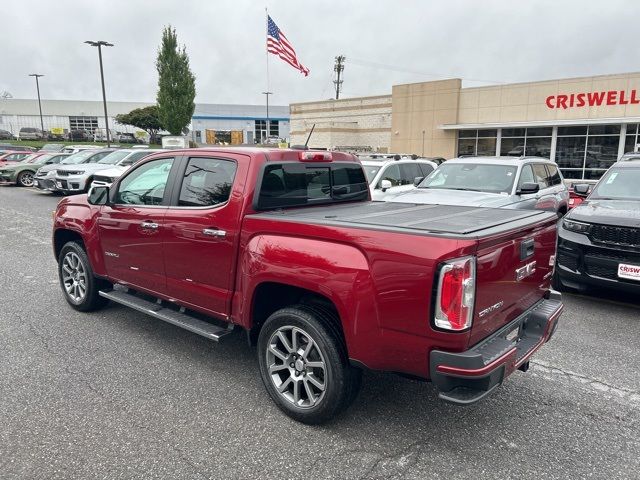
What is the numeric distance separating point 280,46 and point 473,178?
14.2 m

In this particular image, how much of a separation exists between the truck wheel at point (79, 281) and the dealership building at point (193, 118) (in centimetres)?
6404

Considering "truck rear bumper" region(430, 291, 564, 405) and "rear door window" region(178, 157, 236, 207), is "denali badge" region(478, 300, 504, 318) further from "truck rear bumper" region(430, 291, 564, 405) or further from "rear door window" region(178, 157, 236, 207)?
"rear door window" region(178, 157, 236, 207)

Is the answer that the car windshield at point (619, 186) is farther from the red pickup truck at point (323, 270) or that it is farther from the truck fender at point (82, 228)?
the truck fender at point (82, 228)

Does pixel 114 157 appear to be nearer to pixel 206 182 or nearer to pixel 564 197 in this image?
pixel 564 197

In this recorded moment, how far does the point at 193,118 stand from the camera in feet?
251

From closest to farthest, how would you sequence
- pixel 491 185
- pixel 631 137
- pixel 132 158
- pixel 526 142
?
pixel 491 185 < pixel 132 158 < pixel 631 137 < pixel 526 142

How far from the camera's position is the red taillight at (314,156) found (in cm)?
417

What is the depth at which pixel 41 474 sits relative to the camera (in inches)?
111

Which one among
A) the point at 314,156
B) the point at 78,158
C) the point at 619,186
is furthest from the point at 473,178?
the point at 78,158

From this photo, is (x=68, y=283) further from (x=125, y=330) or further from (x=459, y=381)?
(x=459, y=381)

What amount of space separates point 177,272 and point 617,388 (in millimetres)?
3735

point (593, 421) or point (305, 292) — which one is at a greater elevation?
point (305, 292)

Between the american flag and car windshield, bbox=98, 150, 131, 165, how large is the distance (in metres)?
7.18

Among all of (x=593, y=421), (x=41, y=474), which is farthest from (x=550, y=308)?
(x=41, y=474)
